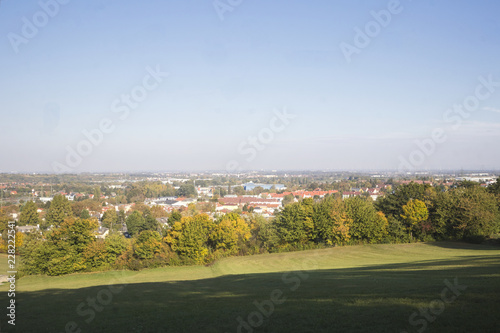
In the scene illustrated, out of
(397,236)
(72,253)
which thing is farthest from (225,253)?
(397,236)

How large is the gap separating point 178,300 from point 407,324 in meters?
8.48

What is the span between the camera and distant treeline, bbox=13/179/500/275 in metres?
33.6

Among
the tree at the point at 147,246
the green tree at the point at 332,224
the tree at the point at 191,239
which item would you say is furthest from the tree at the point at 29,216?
the green tree at the point at 332,224

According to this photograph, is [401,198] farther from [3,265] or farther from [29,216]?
[29,216]

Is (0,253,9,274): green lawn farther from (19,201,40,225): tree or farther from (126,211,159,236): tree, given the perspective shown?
(19,201,40,225): tree

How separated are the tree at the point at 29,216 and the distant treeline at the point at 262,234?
100 ft

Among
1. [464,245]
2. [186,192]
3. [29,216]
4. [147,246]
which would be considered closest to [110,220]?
[29,216]

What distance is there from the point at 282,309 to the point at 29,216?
Answer: 71673 millimetres

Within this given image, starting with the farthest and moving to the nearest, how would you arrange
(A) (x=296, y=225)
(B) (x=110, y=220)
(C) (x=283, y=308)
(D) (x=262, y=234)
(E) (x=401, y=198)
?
(B) (x=110, y=220)
(E) (x=401, y=198)
(A) (x=296, y=225)
(D) (x=262, y=234)
(C) (x=283, y=308)

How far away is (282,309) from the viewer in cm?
1052

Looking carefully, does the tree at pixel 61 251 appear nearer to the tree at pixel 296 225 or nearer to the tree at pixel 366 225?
the tree at pixel 296 225

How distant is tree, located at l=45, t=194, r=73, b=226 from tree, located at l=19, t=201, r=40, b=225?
8.27 ft

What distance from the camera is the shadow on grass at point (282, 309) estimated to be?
8336 millimetres

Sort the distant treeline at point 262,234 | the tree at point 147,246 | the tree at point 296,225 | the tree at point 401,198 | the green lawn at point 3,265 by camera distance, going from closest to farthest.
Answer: the distant treeline at point 262,234, the green lawn at point 3,265, the tree at point 147,246, the tree at point 296,225, the tree at point 401,198
